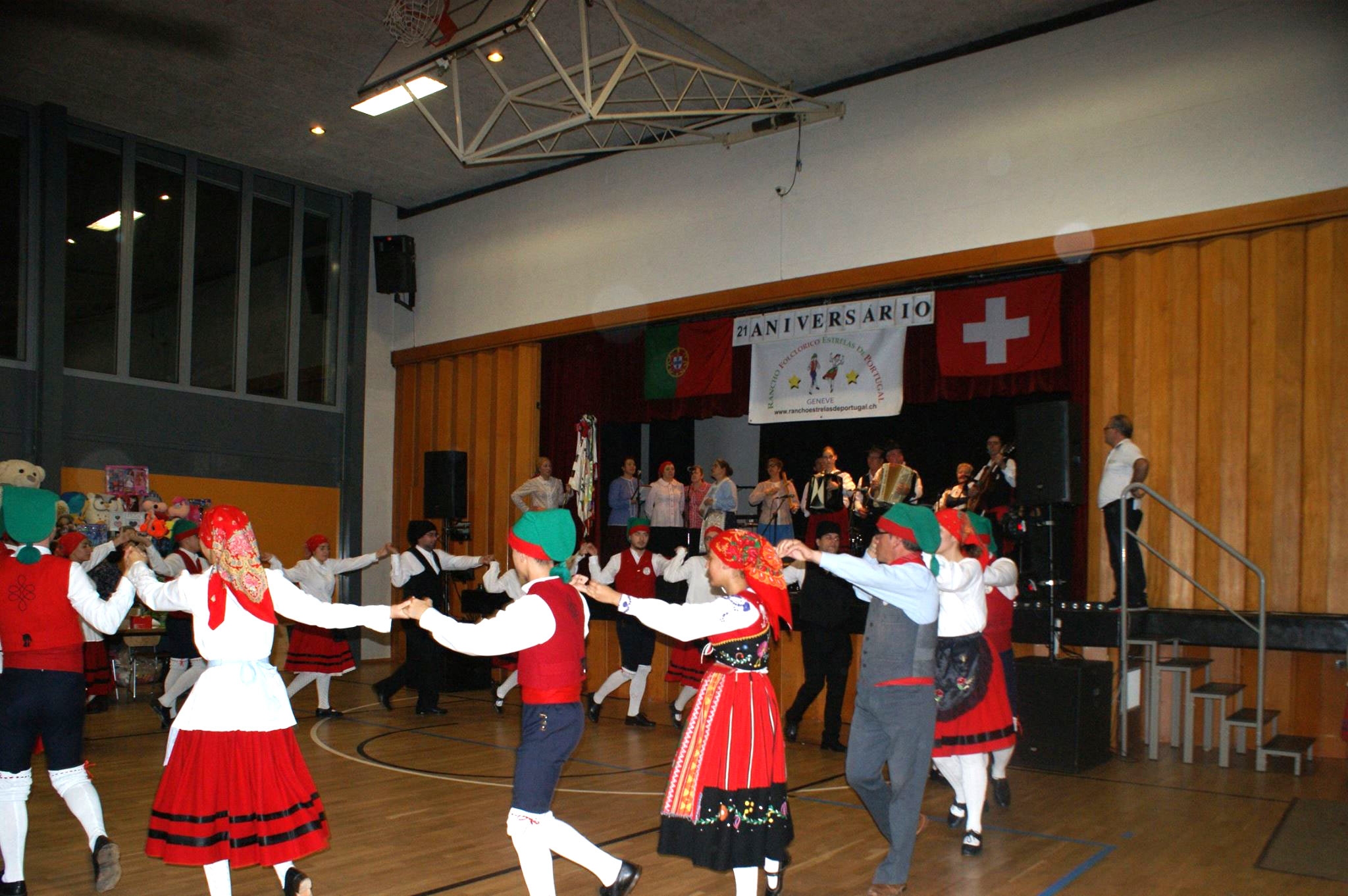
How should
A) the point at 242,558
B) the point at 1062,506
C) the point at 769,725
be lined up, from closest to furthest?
the point at 242,558 < the point at 769,725 < the point at 1062,506

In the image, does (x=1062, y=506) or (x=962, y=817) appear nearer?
(x=962, y=817)

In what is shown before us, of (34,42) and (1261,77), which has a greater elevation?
(34,42)

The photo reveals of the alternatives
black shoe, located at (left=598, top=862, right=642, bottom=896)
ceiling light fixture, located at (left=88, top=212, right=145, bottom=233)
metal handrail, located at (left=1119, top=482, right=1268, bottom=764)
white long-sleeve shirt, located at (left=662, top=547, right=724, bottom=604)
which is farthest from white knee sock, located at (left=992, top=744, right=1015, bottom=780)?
ceiling light fixture, located at (left=88, top=212, right=145, bottom=233)

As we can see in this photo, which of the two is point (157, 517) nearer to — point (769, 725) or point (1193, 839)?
point (769, 725)

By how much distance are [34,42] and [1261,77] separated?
1050 cm

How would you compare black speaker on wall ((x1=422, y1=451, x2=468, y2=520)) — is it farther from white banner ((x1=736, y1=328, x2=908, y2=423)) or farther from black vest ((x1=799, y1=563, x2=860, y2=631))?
black vest ((x1=799, y1=563, x2=860, y2=631))

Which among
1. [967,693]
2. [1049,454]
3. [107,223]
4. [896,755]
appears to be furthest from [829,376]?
[107,223]

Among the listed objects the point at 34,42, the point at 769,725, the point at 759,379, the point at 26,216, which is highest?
the point at 34,42

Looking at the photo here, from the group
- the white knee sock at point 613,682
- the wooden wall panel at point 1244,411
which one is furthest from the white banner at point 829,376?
the white knee sock at point 613,682

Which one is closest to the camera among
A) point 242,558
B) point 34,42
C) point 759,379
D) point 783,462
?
point 242,558

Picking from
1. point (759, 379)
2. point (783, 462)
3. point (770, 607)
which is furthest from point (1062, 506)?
point (770, 607)

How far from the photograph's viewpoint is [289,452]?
12.8 metres

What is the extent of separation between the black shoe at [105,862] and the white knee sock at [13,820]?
0.25 m

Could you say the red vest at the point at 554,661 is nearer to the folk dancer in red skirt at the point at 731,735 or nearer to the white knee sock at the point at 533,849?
the folk dancer in red skirt at the point at 731,735
